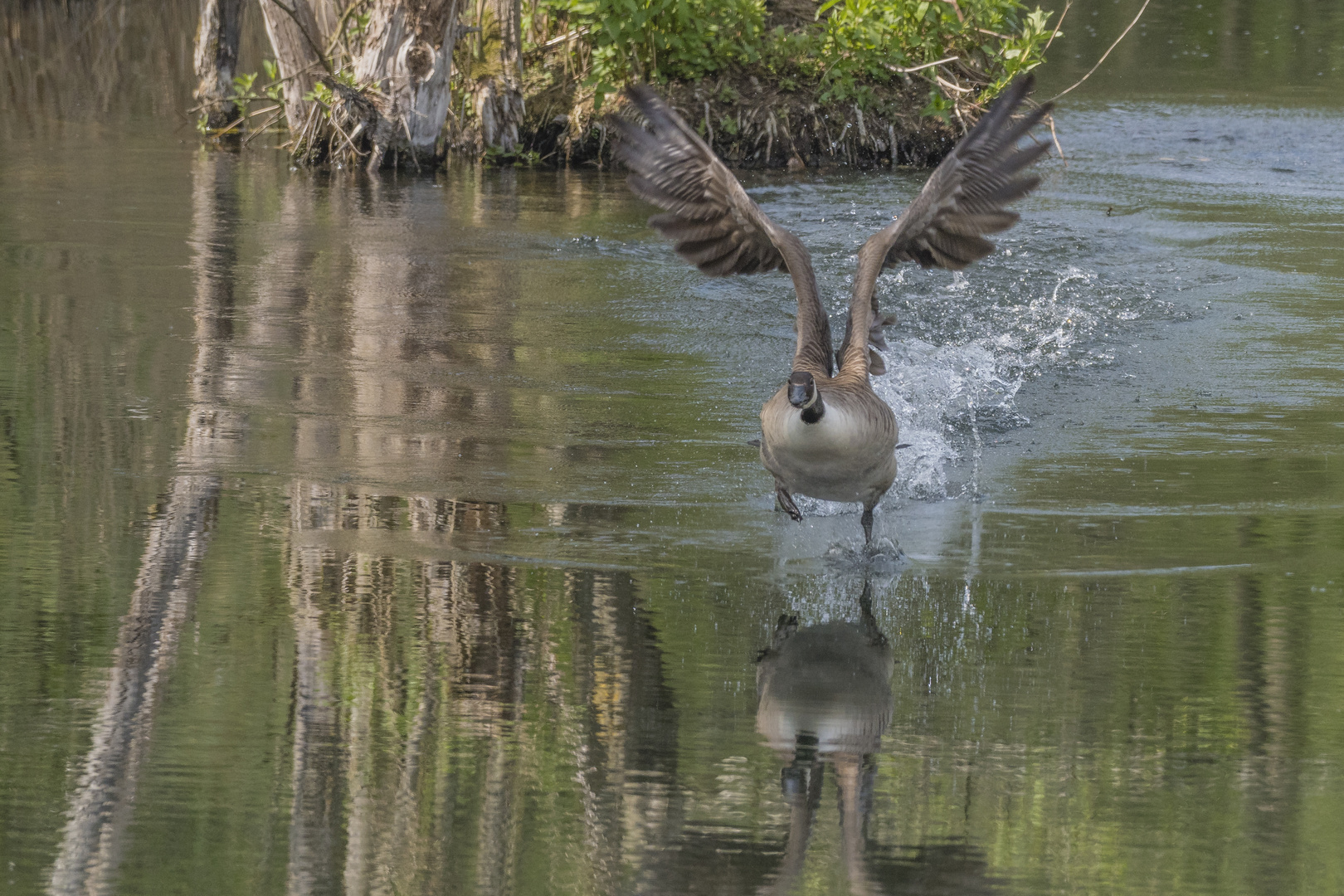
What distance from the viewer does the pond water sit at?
4.06 metres

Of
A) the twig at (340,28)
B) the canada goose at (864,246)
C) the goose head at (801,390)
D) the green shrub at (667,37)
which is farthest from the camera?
the green shrub at (667,37)

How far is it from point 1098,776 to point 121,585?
3.19 meters

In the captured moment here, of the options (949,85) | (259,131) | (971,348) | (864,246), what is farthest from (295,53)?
(864,246)

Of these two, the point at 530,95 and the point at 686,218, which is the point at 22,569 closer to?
the point at 686,218

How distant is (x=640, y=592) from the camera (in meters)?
5.73

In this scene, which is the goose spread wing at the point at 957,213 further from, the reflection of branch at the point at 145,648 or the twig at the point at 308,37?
the twig at the point at 308,37

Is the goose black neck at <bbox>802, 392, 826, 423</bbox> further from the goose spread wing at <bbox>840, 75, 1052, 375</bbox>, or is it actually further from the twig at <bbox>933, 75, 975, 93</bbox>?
the twig at <bbox>933, 75, 975, 93</bbox>

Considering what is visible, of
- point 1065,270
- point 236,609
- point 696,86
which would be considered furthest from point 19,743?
point 696,86

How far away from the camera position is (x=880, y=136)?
18.1m

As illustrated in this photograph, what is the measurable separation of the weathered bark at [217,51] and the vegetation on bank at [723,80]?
0.59 metres

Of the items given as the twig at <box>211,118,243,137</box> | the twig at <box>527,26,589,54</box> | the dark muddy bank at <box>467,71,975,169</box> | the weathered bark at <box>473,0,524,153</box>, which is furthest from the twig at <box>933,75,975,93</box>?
the twig at <box>211,118,243,137</box>

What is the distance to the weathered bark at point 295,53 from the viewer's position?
56.9 feet

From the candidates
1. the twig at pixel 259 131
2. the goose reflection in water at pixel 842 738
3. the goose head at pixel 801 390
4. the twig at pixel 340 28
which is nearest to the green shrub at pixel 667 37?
the twig at pixel 340 28

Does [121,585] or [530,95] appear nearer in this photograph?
[121,585]
